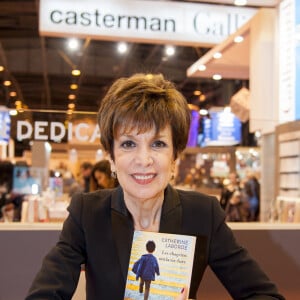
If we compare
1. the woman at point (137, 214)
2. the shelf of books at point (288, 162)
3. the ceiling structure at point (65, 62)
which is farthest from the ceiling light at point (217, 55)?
the woman at point (137, 214)

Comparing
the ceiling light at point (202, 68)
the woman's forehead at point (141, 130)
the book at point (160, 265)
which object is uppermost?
the ceiling light at point (202, 68)

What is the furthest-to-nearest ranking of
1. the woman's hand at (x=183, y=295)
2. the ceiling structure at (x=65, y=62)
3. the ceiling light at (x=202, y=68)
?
the ceiling structure at (x=65, y=62) < the ceiling light at (x=202, y=68) < the woman's hand at (x=183, y=295)

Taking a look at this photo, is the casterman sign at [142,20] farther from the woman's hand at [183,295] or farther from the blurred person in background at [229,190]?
the woman's hand at [183,295]

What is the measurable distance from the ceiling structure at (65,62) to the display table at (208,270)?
276 inches

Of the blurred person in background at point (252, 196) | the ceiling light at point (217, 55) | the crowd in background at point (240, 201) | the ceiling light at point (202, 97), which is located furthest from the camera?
the ceiling light at point (202, 97)

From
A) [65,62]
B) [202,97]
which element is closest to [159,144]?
[65,62]

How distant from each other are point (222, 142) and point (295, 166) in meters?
3.21

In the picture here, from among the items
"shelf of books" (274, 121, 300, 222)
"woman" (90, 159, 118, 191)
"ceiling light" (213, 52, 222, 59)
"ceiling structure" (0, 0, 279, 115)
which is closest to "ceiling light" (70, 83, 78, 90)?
"ceiling structure" (0, 0, 279, 115)

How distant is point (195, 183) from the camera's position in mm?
8375

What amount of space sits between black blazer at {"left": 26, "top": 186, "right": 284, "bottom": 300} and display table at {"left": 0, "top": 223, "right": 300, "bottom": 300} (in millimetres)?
1049

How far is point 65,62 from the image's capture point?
12.9m

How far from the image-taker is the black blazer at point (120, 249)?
1288 mm

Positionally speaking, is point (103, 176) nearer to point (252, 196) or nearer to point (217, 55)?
point (217, 55)

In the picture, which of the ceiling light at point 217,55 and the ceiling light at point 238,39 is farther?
the ceiling light at point 217,55
